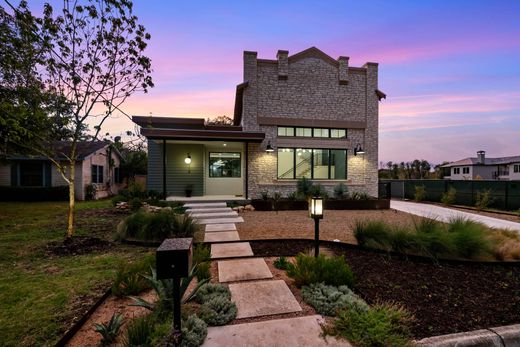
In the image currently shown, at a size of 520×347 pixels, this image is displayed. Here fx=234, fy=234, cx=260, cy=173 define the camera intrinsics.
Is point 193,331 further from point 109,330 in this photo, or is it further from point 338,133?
point 338,133

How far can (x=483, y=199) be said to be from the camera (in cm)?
1110

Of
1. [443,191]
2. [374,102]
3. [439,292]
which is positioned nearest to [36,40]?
[439,292]

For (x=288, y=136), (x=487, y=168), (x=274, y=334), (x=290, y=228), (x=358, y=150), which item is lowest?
(x=290, y=228)

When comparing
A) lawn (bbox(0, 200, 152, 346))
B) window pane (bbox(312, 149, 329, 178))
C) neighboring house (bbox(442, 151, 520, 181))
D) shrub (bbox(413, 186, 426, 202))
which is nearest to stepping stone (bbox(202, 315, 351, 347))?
lawn (bbox(0, 200, 152, 346))

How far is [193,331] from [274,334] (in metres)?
0.77

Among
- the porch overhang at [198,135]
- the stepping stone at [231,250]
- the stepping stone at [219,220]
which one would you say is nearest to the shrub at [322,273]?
the stepping stone at [231,250]

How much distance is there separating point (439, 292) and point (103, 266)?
17.3ft

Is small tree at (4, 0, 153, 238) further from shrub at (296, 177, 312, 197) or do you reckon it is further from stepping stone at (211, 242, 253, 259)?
shrub at (296, 177, 312, 197)

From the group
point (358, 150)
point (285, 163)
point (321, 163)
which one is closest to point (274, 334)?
point (285, 163)

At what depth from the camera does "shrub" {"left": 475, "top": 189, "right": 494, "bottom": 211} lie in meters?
11.2

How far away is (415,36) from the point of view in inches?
381

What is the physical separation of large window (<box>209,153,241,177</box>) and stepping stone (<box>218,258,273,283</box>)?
9176 mm

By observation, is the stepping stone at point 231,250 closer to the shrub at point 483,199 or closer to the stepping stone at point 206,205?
the stepping stone at point 206,205

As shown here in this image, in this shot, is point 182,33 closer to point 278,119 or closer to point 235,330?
point 278,119
